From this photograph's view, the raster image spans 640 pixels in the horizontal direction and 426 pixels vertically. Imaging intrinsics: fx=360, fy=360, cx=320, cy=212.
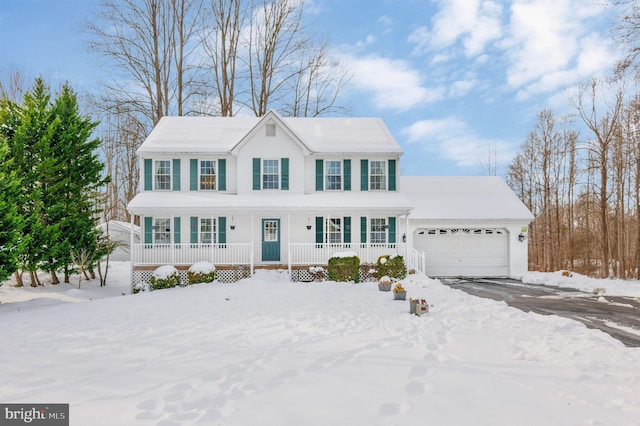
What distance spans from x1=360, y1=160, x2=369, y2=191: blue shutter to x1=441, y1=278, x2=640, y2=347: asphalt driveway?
5.67 metres

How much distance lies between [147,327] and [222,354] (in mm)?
2808

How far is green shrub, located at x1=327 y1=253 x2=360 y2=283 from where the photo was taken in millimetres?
14133

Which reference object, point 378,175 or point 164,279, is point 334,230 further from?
point 164,279

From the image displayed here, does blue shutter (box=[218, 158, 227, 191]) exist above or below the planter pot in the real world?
above

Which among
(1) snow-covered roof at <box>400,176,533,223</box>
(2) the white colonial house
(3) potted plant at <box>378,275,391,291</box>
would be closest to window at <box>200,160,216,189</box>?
(2) the white colonial house

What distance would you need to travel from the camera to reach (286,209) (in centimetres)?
1488

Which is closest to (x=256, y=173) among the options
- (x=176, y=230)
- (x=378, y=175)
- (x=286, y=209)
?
(x=286, y=209)

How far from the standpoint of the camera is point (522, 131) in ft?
81.4

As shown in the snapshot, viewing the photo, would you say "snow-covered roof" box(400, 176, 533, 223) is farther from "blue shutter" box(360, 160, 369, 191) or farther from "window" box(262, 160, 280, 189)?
"window" box(262, 160, 280, 189)

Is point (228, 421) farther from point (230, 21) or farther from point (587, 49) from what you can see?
point (230, 21)

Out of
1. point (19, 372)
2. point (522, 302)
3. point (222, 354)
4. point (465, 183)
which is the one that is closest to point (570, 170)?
point (465, 183)

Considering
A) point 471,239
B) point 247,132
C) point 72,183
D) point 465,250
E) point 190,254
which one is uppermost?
point 247,132

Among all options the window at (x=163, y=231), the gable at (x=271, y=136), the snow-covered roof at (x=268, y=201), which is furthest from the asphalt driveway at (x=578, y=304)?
the window at (x=163, y=231)

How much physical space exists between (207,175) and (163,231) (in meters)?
3.12
